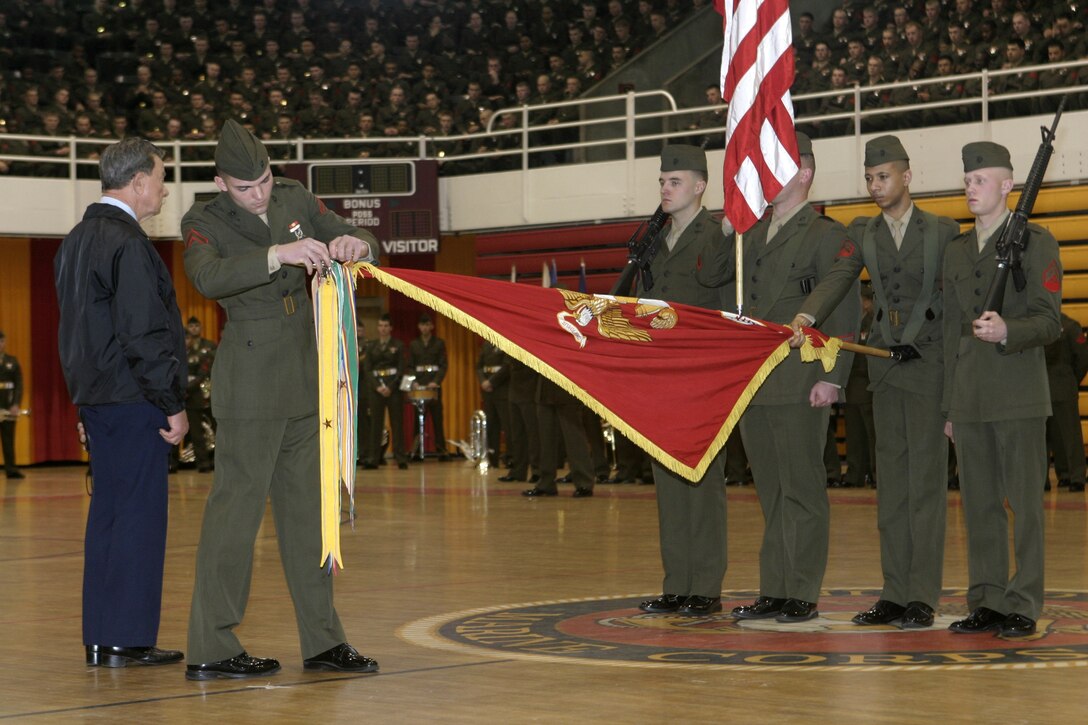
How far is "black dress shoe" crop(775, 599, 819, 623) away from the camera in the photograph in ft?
21.3

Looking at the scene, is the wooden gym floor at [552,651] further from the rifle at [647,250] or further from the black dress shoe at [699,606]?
the rifle at [647,250]

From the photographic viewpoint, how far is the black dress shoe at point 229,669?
5.43 metres

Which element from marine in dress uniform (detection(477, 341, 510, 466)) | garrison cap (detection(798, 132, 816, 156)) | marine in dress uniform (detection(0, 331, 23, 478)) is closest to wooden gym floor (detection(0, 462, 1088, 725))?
garrison cap (detection(798, 132, 816, 156))

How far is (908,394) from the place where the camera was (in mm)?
6562

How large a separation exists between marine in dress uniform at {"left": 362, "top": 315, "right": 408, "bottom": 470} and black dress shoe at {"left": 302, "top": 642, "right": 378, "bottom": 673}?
49.7ft

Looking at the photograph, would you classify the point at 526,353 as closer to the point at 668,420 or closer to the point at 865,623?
the point at 668,420

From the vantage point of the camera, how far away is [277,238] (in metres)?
5.73

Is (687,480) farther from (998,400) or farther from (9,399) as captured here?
(9,399)

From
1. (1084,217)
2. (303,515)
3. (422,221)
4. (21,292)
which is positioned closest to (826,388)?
(303,515)

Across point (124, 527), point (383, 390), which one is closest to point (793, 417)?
→ point (124, 527)

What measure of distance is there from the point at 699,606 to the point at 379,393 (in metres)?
14.2

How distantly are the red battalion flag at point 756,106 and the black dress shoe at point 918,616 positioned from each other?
1751mm

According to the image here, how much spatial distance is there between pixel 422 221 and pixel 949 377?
48.9 ft

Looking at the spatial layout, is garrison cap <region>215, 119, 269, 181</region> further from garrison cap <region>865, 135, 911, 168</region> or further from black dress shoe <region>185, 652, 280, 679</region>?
garrison cap <region>865, 135, 911, 168</region>
